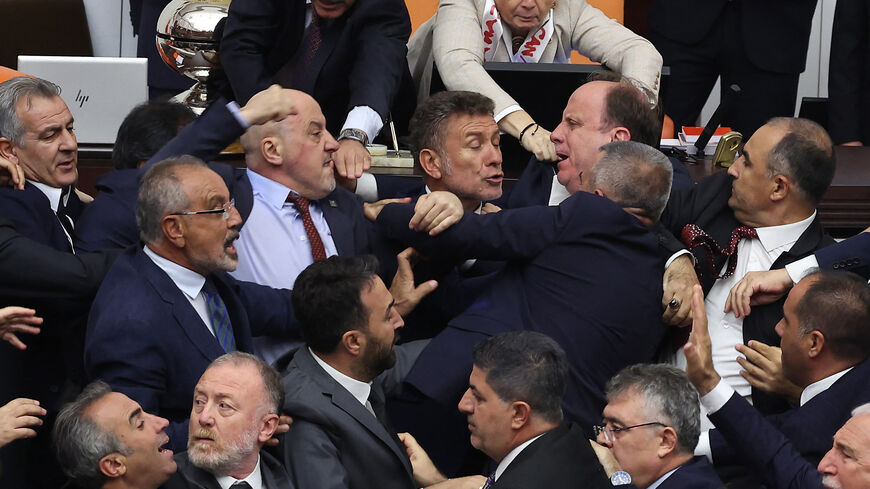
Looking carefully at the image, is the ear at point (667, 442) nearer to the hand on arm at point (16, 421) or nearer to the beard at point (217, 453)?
the beard at point (217, 453)

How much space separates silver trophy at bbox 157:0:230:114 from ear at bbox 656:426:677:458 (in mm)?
2050

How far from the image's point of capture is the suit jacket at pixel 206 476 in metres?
2.87

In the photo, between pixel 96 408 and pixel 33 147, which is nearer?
pixel 96 408

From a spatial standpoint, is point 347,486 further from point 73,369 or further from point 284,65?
point 284,65

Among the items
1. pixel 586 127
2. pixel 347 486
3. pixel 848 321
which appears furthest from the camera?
pixel 586 127

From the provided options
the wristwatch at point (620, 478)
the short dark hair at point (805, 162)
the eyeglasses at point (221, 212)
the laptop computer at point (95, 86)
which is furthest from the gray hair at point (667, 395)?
the laptop computer at point (95, 86)

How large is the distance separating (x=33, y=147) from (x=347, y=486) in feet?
4.06

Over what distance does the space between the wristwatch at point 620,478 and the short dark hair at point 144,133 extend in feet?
4.93

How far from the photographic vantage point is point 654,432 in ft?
10.1

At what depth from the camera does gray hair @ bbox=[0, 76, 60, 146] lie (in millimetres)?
3494

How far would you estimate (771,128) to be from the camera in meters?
3.70

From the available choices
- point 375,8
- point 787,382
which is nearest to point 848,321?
point 787,382

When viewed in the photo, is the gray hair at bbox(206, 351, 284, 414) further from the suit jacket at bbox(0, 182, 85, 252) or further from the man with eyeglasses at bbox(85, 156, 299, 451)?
the suit jacket at bbox(0, 182, 85, 252)

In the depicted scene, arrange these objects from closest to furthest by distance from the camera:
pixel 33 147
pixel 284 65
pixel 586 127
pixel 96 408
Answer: pixel 96 408 < pixel 33 147 < pixel 586 127 < pixel 284 65
